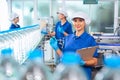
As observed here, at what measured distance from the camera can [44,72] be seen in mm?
750

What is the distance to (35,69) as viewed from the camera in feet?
2.44

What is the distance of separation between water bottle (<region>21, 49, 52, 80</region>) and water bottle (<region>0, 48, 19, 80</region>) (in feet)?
0.22

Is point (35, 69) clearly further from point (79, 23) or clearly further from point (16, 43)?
point (16, 43)

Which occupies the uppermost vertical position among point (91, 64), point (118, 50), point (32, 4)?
point (32, 4)

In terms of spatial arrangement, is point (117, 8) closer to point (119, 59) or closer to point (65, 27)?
point (65, 27)

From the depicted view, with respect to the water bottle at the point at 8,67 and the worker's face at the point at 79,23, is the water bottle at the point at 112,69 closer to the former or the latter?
the water bottle at the point at 8,67

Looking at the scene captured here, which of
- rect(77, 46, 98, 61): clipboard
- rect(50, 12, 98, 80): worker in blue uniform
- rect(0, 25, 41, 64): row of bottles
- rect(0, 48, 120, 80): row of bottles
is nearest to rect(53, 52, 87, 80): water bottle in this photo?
rect(0, 48, 120, 80): row of bottles

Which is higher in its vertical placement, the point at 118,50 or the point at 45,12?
the point at 45,12

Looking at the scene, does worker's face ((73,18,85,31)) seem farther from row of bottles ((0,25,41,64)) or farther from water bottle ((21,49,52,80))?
water bottle ((21,49,52,80))

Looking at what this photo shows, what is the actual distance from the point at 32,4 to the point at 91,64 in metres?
8.19

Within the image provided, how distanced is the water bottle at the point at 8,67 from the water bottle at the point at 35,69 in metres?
0.07

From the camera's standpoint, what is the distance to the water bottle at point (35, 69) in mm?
742

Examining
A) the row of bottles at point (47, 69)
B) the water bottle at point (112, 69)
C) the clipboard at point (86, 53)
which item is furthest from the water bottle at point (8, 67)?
the clipboard at point (86, 53)

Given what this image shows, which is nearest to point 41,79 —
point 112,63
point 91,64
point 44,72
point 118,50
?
point 44,72
